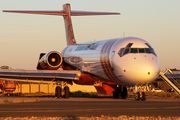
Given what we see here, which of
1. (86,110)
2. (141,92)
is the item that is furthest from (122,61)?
(86,110)

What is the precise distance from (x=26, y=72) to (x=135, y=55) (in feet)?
32.0

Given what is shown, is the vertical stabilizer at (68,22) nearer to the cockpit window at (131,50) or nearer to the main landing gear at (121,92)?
the main landing gear at (121,92)

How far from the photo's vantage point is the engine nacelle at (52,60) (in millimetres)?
30000

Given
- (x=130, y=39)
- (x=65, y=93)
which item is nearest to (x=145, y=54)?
(x=130, y=39)

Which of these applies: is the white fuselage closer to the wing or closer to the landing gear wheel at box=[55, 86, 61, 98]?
the wing

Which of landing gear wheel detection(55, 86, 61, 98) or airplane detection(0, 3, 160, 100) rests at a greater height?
airplane detection(0, 3, 160, 100)

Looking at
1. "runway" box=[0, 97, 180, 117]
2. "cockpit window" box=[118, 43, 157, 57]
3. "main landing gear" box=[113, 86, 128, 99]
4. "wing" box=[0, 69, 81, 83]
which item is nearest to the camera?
"runway" box=[0, 97, 180, 117]

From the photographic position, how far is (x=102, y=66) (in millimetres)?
24859

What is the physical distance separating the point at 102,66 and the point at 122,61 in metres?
3.11

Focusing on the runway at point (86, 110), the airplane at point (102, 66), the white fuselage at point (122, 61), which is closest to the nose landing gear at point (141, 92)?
the airplane at point (102, 66)

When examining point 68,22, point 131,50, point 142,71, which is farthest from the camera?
point 68,22

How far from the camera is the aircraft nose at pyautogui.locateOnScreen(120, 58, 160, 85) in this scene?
20.8m

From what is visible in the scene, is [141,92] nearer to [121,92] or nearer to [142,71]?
[142,71]

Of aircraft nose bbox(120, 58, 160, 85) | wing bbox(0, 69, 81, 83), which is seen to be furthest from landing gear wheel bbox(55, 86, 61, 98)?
aircraft nose bbox(120, 58, 160, 85)
